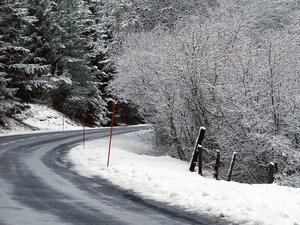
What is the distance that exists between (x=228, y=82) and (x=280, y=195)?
844 centimetres

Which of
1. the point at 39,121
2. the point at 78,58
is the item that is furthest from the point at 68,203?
the point at 78,58

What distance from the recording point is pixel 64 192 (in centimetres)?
974

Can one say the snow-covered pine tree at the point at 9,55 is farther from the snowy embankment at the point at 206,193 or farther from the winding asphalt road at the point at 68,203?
the winding asphalt road at the point at 68,203

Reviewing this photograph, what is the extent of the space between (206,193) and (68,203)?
2691 mm

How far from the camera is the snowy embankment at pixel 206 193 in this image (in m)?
7.50

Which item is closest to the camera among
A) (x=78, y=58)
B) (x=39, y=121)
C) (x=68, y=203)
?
(x=68, y=203)

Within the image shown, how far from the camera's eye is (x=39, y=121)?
3691 centimetres

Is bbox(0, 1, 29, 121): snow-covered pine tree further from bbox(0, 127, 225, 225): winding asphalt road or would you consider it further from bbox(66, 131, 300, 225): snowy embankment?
bbox(0, 127, 225, 225): winding asphalt road

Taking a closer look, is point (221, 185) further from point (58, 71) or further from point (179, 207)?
point (58, 71)

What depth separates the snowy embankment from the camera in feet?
24.6

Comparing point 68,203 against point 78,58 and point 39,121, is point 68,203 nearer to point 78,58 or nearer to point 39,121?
point 39,121

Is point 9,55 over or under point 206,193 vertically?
over

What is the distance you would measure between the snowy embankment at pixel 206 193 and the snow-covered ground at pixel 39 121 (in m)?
18.4

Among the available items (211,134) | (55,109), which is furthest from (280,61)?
(55,109)
